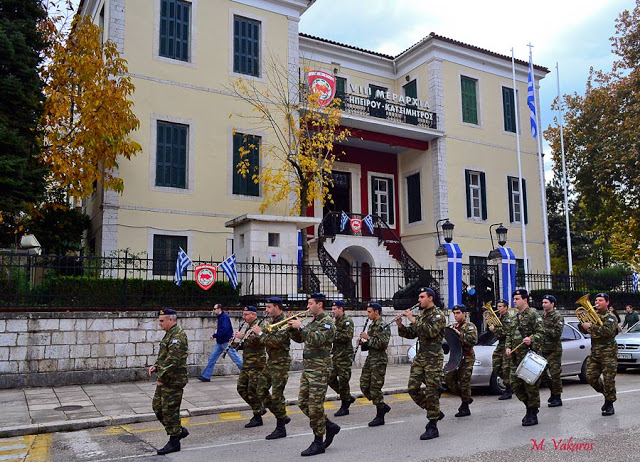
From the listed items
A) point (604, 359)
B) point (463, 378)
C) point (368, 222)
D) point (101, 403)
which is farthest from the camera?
point (368, 222)

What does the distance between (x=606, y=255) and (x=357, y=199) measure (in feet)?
66.0

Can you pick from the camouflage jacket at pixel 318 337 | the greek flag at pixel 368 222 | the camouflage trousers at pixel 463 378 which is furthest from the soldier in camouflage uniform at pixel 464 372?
the greek flag at pixel 368 222

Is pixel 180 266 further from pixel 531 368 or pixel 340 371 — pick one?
pixel 531 368

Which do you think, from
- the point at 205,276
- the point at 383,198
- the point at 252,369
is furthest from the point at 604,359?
the point at 383,198

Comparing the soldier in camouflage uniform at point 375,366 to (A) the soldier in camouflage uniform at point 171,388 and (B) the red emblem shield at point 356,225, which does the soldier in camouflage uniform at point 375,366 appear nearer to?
(A) the soldier in camouflage uniform at point 171,388

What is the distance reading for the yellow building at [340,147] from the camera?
19.0 m

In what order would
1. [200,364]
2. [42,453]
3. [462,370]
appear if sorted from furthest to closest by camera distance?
[200,364]
[462,370]
[42,453]

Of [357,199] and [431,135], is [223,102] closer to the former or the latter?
[357,199]

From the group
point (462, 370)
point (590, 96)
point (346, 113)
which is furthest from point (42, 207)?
point (590, 96)

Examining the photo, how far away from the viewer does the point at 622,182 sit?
26.8 meters

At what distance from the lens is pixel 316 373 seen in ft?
24.0

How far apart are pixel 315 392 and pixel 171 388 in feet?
5.88

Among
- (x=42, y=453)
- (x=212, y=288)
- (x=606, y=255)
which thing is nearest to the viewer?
(x=42, y=453)

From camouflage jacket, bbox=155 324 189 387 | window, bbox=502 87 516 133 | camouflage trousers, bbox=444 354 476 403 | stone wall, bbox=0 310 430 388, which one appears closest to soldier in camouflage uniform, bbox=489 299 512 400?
camouflage trousers, bbox=444 354 476 403
